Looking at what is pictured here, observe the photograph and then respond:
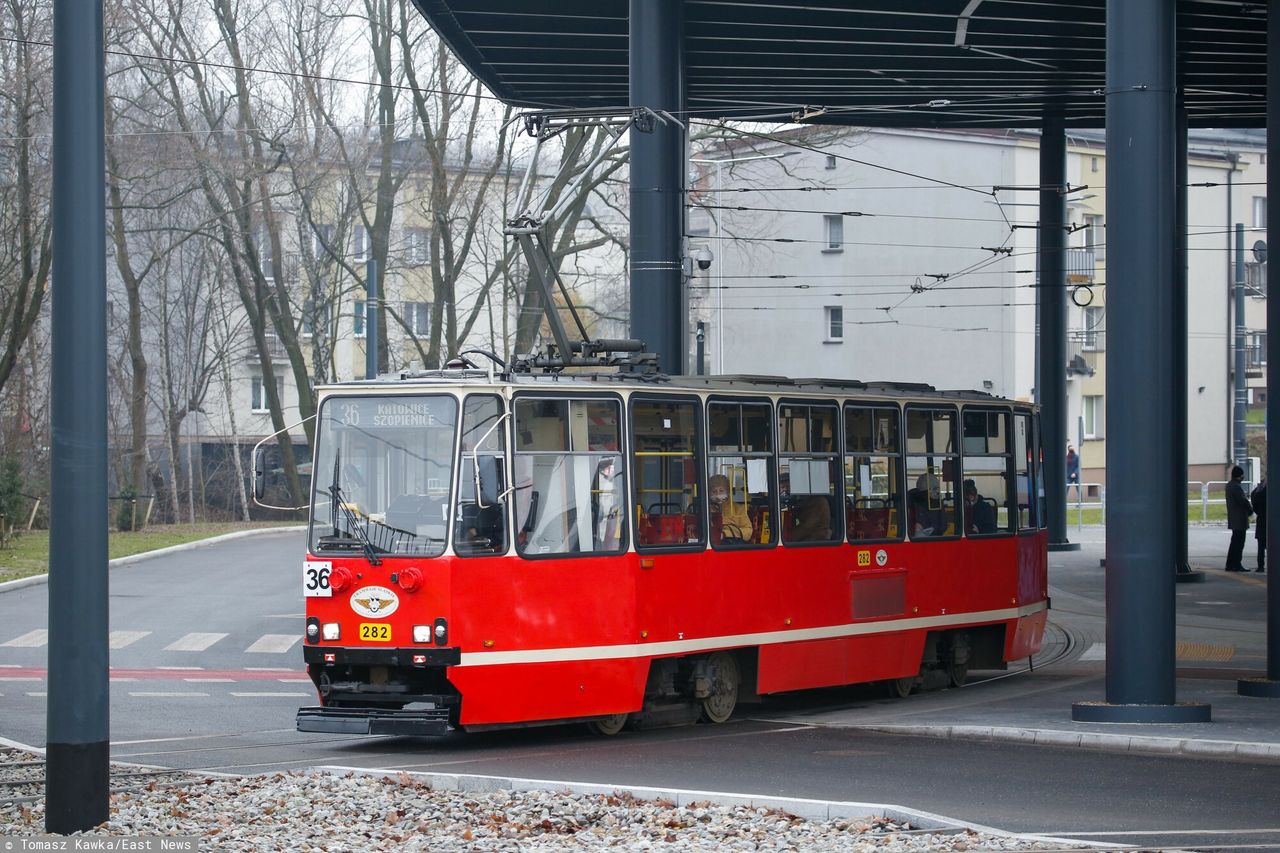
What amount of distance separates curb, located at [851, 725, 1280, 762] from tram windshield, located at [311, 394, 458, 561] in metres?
4.27

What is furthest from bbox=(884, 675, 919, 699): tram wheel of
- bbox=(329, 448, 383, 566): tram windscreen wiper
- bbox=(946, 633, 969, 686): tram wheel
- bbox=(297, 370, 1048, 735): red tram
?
bbox=(329, 448, 383, 566): tram windscreen wiper

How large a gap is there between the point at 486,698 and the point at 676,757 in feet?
4.96

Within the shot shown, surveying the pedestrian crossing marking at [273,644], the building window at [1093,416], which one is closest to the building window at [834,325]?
the building window at [1093,416]

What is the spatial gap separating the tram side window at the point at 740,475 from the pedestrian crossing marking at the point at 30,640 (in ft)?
34.3

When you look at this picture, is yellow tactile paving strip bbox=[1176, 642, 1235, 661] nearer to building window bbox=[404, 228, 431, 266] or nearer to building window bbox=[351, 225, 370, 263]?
building window bbox=[404, 228, 431, 266]

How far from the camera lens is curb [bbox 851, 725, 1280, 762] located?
13453mm

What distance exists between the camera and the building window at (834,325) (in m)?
61.2

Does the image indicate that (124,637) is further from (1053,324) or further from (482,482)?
(1053,324)

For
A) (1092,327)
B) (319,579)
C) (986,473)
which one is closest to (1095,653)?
(986,473)

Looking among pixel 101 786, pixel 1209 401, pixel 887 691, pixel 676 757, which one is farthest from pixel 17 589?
pixel 1209 401

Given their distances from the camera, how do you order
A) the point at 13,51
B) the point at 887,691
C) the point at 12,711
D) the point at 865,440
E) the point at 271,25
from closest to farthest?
the point at 12,711
the point at 865,440
the point at 887,691
the point at 13,51
the point at 271,25

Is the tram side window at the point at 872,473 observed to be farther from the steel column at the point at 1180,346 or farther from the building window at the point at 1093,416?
Answer: the building window at the point at 1093,416

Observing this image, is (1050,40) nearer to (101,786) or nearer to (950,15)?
(950,15)

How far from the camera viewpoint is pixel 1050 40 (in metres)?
26.7
